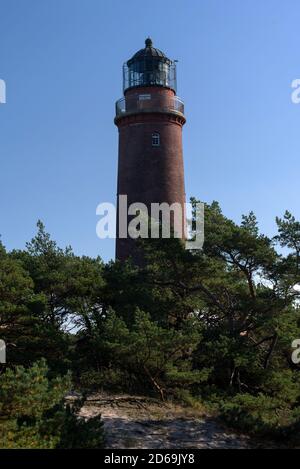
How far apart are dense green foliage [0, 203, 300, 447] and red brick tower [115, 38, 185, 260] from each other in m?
7.53

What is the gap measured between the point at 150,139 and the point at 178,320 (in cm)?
1078

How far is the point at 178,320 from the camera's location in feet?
61.7

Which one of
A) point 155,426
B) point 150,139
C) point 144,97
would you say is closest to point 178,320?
point 155,426

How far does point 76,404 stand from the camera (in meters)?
13.2

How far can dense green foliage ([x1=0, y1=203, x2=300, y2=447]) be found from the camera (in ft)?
50.7

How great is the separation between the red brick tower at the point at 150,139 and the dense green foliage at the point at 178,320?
7.53 metres

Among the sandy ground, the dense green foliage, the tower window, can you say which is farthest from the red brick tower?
the sandy ground

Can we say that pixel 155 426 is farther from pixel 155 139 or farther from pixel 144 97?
pixel 144 97

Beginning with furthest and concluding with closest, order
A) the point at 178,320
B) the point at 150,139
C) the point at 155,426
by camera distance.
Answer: the point at 150,139 < the point at 178,320 < the point at 155,426

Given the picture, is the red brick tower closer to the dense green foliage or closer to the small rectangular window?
the small rectangular window

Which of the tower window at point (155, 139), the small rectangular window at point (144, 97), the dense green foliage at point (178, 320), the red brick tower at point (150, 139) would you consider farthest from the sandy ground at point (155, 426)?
the small rectangular window at point (144, 97)

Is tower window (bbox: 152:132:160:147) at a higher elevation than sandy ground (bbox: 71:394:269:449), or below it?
higher
